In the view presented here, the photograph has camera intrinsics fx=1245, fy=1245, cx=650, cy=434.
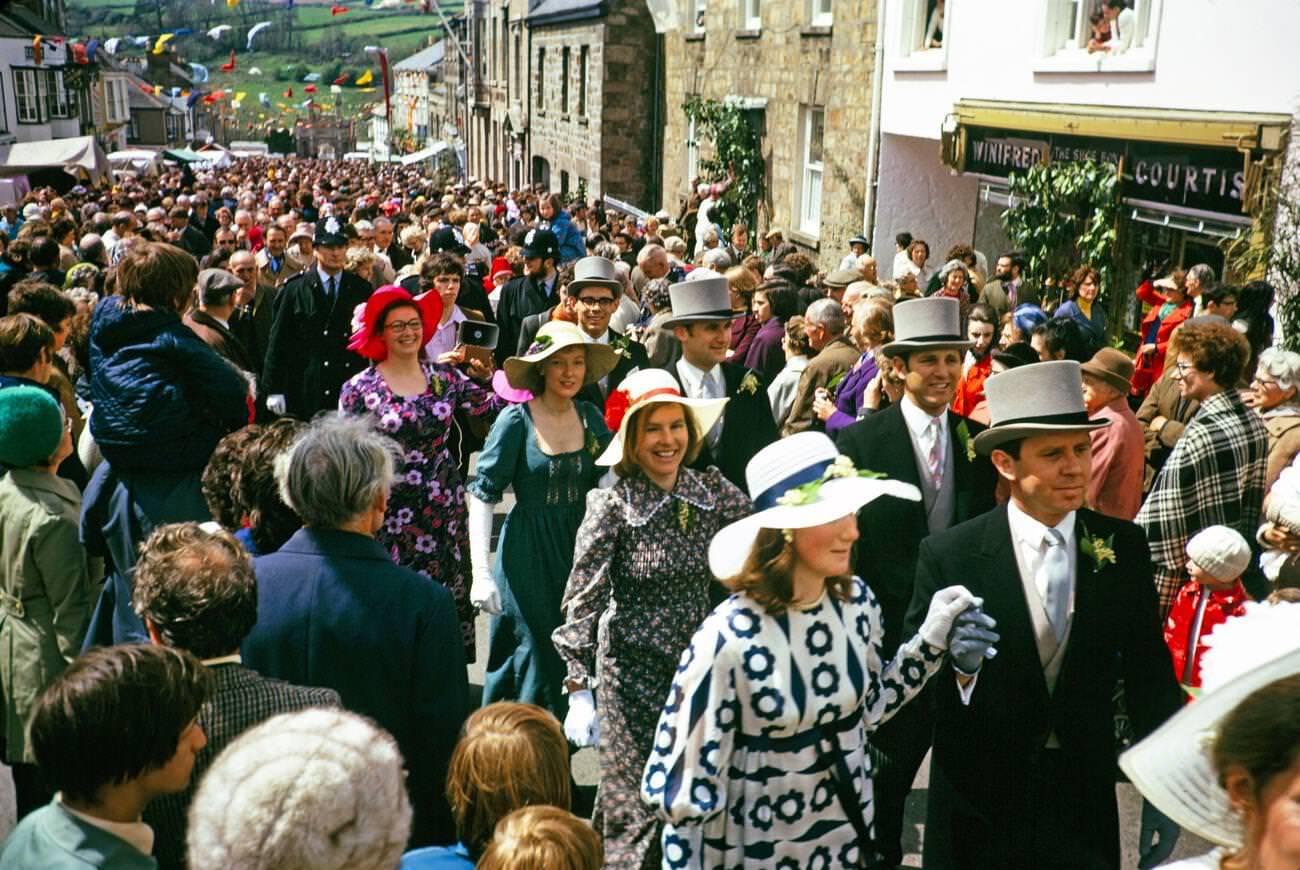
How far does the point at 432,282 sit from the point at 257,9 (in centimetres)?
16911

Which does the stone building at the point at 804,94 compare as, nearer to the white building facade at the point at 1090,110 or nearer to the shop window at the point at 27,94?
the white building facade at the point at 1090,110

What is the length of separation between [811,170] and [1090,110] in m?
8.09

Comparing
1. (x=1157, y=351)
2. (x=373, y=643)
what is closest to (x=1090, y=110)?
(x=1157, y=351)

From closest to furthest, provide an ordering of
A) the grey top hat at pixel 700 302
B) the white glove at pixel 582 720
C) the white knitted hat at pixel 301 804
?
1. the white knitted hat at pixel 301 804
2. the white glove at pixel 582 720
3. the grey top hat at pixel 700 302

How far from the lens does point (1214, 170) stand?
10.3 metres

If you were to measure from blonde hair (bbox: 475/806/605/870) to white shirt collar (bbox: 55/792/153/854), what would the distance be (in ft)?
2.19

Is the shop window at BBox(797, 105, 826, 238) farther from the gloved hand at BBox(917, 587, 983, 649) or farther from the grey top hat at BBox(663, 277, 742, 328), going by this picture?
the gloved hand at BBox(917, 587, 983, 649)

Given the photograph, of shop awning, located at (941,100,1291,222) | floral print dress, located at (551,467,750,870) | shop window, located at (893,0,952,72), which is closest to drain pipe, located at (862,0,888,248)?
shop window, located at (893,0,952,72)

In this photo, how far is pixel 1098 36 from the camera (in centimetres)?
1205

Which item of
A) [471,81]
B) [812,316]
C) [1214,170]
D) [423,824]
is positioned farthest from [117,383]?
[471,81]

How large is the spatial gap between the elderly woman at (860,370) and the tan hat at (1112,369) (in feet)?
3.69

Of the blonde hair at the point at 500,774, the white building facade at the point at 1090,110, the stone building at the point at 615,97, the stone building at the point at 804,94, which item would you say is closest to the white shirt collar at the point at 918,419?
the blonde hair at the point at 500,774

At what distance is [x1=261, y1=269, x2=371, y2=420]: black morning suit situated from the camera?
8.07 metres

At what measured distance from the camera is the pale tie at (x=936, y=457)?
4996 mm
